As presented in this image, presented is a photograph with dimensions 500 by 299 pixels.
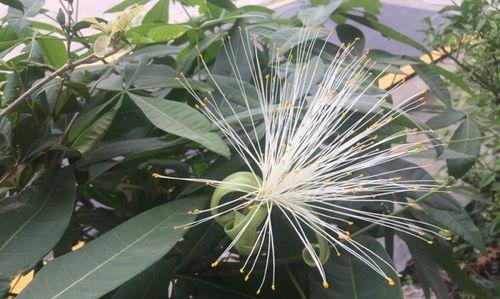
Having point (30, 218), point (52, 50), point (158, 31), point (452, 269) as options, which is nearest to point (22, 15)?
point (52, 50)

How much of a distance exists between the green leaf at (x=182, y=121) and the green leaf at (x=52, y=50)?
0.24 m

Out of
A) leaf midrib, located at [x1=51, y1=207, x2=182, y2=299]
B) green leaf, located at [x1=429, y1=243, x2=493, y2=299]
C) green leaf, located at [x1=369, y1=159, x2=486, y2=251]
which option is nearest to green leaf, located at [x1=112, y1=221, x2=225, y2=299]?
leaf midrib, located at [x1=51, y1=207, x2=182, y2=299]

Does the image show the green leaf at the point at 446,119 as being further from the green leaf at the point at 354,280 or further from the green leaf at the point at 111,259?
the green leaf at the point at 111,259

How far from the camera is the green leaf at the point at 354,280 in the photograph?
658 millimetres

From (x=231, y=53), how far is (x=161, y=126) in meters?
0.23

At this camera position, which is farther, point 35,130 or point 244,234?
point 35,130

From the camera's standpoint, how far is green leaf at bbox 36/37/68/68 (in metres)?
0.89

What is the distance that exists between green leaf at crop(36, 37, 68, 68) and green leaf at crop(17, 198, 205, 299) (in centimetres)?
39

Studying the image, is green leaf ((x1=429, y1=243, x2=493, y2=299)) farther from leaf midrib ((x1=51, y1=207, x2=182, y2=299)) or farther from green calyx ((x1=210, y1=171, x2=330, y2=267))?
leaf midrib ((x1=51, y1=207, x2=182, y2=299))

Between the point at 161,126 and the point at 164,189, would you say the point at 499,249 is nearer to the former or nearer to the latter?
the point at 164,189

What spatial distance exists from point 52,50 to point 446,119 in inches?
→ 26.9

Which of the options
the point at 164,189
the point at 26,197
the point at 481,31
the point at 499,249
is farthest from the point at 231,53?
the point at 499,249

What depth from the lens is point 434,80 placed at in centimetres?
97

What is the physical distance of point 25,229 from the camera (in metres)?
0.67
